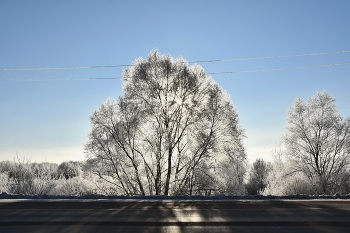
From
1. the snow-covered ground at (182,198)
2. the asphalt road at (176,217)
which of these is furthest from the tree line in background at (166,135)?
the asphalt road at (176,217)

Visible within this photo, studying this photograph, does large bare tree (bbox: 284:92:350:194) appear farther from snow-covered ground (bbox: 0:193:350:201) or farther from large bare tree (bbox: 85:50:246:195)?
snow-covered ground (bbox: 0:193:350:201)

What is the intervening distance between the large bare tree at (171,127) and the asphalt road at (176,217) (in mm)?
12306

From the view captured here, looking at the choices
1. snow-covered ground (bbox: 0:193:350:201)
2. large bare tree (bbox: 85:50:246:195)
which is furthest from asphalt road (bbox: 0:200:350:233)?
large bare tree (bbox: 85:50:246:195)

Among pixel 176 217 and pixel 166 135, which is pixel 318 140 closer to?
pixel 166 135

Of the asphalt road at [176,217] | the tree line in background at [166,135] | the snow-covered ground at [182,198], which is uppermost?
the tree line in background at [166,135]

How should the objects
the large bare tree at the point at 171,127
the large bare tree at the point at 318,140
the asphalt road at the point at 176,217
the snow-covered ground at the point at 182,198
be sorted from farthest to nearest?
the large bare tree at the point at 318,140 → the large bare tree at the point at 171,127 → the snow-covered ground at the point at 182,198 → the asphalt road at the point at 176,217

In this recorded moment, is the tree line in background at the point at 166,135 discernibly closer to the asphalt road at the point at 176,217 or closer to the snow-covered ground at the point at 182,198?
the snow-covered ground at the point at 182,198

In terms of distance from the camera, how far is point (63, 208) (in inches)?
408

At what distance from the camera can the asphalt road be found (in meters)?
7.28

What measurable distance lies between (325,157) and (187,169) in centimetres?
1572

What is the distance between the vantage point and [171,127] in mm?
23719

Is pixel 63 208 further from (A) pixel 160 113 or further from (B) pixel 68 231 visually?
(A) pixel 160 113

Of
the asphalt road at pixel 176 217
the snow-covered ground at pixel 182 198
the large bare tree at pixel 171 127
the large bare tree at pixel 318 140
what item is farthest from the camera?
the large bare tree at pixel 318 140

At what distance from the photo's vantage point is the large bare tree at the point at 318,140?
30891 mm
